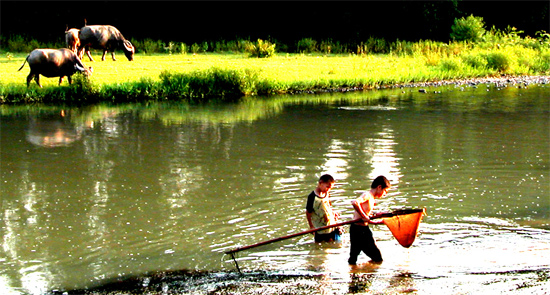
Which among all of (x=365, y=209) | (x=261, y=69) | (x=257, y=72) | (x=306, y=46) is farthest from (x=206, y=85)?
(x=365, y=209)

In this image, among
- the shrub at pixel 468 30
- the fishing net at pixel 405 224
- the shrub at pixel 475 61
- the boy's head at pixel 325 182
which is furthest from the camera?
the shrub at pixel 468 30

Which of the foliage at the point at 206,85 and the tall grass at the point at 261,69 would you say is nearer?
the tall grass at the point at 261,69

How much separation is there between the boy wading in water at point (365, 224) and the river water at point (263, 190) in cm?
19

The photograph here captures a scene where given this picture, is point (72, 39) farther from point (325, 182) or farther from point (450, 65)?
point (325, 182)

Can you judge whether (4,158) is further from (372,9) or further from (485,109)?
(372,9)

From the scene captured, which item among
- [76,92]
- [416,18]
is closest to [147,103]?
[76,92]

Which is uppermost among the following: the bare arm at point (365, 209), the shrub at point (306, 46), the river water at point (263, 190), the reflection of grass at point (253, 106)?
the bare arm at point (365, 209)

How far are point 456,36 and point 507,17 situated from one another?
7.81 metres

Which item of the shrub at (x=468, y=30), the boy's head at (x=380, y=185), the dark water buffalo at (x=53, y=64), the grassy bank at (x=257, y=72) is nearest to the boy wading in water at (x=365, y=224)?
the boy's head at (x=380, y=185)

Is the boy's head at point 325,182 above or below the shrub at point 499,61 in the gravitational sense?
above

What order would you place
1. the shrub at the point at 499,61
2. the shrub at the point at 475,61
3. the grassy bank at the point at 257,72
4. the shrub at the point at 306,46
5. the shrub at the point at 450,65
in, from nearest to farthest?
the grassy bank at the point at 257,72
the shrub at the point at 450,65
the shrub at the point at 475,61
the shrub at the point at 499,61
the shrub at the point at 306,46

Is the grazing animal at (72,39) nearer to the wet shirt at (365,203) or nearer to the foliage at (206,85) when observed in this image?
the foliage at (206,85)

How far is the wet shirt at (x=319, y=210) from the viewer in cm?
973

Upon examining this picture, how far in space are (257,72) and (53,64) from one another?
6537mm
